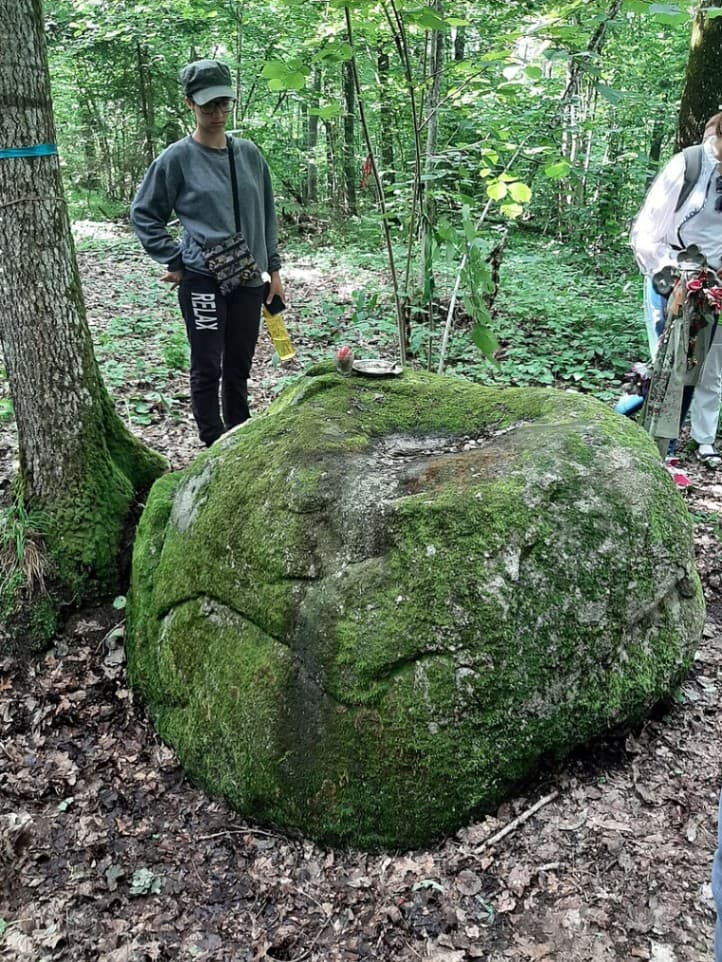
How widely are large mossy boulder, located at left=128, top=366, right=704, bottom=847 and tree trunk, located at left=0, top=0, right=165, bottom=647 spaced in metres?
0.75

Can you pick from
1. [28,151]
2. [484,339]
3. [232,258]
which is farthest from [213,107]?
[484,339]

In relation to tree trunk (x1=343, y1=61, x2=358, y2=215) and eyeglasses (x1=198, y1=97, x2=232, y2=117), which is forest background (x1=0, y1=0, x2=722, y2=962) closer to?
eyeglasses (x1=198, y1=97, x2=232, y2=117)

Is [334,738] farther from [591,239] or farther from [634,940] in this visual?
[591,239]

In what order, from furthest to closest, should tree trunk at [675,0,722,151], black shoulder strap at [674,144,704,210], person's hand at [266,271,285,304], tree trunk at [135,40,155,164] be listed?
tree trunk at [135,40,155,164]
tree trunk at [675,0,722,151]
person's hand at [266,271,285,304]
black shoulder strap at [674,144,704,210]

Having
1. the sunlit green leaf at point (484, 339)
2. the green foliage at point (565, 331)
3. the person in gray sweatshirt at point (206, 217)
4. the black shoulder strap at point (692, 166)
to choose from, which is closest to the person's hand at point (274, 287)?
the person in gray sweatshirt at point (206, 217)

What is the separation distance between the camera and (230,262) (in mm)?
4160

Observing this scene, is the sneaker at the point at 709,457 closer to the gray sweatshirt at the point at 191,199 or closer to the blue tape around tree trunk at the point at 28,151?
the gray sweatshirt at the point at 191,199

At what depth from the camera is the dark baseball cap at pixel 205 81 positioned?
12.6 ft

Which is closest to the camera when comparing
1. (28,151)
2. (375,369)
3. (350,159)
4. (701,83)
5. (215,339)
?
(28,151)

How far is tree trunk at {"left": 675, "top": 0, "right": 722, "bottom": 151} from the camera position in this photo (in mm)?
6121

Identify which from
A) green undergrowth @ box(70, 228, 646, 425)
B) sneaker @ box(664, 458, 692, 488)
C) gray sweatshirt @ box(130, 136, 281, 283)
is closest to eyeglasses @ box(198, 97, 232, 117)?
gray sweatshirt @ box(130, 136, 281, 283)

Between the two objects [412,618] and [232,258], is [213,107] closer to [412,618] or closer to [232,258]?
[232,258]

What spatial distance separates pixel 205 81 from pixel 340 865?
389 cm

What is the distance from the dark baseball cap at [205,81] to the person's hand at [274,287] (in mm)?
1103
